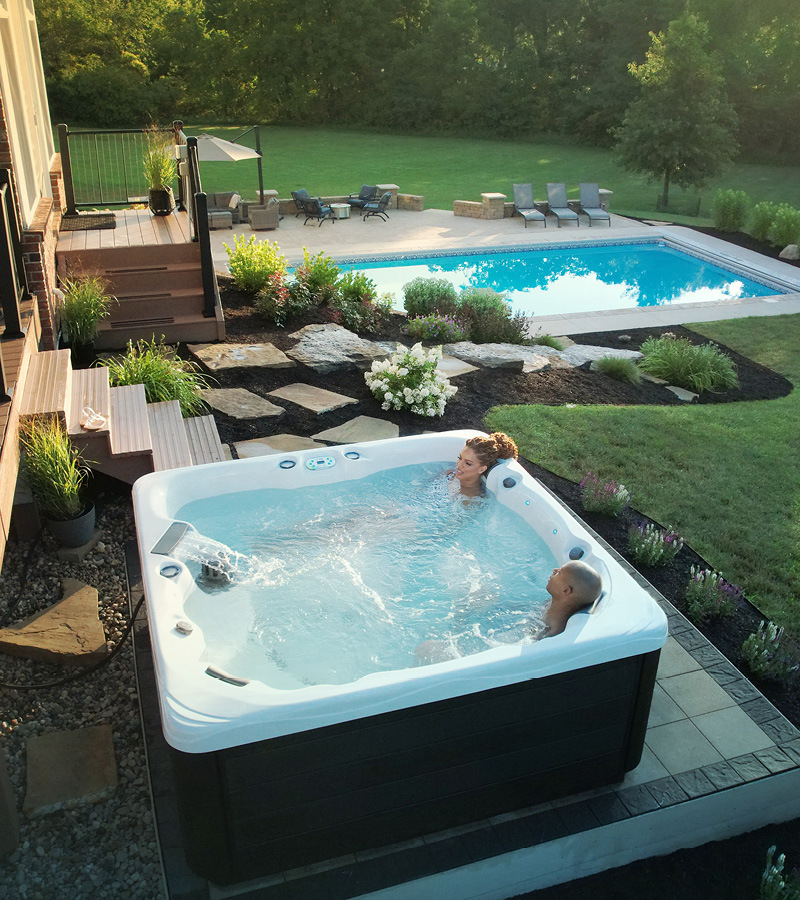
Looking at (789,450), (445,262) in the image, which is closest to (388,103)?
(445,262)

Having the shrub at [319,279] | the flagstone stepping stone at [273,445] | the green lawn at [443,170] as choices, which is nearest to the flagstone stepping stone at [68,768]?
the flagstone stepping stone at [273,445]

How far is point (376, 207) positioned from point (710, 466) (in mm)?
10614

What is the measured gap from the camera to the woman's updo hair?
15.0 feet

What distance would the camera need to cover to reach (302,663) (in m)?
3.58

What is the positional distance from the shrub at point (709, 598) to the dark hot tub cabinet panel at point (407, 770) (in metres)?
1.24

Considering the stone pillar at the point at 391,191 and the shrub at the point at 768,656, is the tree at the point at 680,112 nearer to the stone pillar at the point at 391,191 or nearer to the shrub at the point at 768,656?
the stone pillar at the point at 391,191

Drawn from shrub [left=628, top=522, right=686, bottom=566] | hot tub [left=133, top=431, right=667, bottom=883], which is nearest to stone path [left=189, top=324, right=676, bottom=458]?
shrub [left=628, top=522, right=686, bottom=566]

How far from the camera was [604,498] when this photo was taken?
5180 mm

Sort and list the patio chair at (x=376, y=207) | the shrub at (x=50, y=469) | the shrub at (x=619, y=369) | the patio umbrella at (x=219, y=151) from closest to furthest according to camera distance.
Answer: the shrub at (x=50, y=469)
the shrub at (x=619, y=369)
the patio umbrella at (x=219, y=151)
the patio chair at (x=376, y=207)

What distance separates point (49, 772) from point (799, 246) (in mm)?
12987

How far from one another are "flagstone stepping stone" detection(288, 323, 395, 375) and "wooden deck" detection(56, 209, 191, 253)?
178 centimetres

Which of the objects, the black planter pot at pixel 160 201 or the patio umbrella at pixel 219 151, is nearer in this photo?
the black planter pot at pixel 160 201

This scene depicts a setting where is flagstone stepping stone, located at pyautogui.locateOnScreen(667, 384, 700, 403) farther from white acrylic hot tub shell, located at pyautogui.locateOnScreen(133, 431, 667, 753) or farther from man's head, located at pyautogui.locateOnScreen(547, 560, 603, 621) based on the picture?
man's head, located at pyautogui.locateOnScreen(547, 560, 603, 621)

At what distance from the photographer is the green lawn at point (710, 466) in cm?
483
